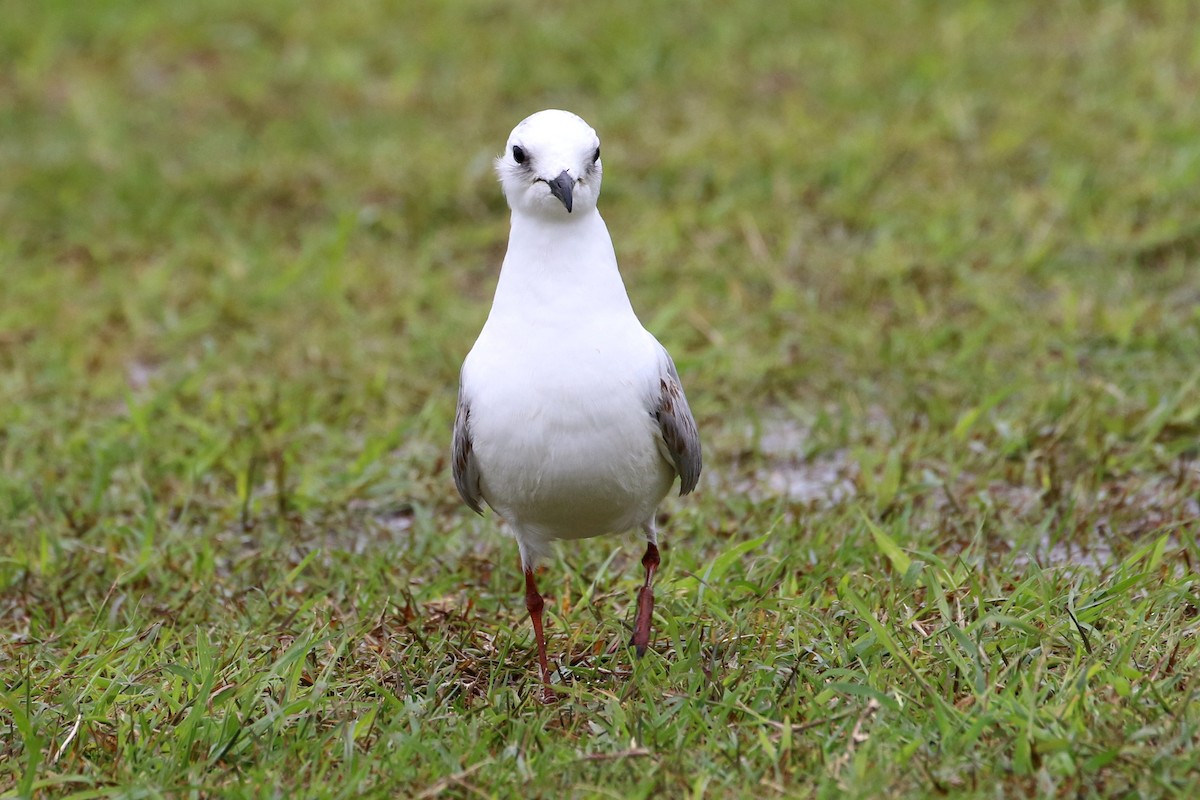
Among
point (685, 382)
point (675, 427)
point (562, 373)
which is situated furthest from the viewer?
point (685, 382)

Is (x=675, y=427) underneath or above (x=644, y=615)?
above

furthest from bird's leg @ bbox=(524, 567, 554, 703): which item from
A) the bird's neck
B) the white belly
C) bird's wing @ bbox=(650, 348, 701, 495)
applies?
the bird's neck

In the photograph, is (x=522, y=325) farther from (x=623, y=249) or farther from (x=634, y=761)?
(x=623, y=249)

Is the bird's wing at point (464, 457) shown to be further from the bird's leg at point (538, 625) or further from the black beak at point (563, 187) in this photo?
the black beak at point (563, 187)

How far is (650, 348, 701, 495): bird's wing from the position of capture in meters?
3.46

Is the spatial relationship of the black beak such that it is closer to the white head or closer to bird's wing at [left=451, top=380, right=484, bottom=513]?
the white head

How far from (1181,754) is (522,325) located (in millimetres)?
1607

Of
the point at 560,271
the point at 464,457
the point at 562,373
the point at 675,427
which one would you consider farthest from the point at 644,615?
the point at 560,271

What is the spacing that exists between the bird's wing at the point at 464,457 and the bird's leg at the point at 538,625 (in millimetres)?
242

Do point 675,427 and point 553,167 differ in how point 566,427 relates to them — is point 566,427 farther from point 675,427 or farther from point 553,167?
point 553,167

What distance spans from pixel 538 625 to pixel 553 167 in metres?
1.09

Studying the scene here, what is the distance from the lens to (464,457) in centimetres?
356

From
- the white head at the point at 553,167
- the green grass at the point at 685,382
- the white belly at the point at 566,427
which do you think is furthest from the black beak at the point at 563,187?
the green grass at the point at 685,382

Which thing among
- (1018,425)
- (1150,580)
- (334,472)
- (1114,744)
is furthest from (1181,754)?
(334,472)
